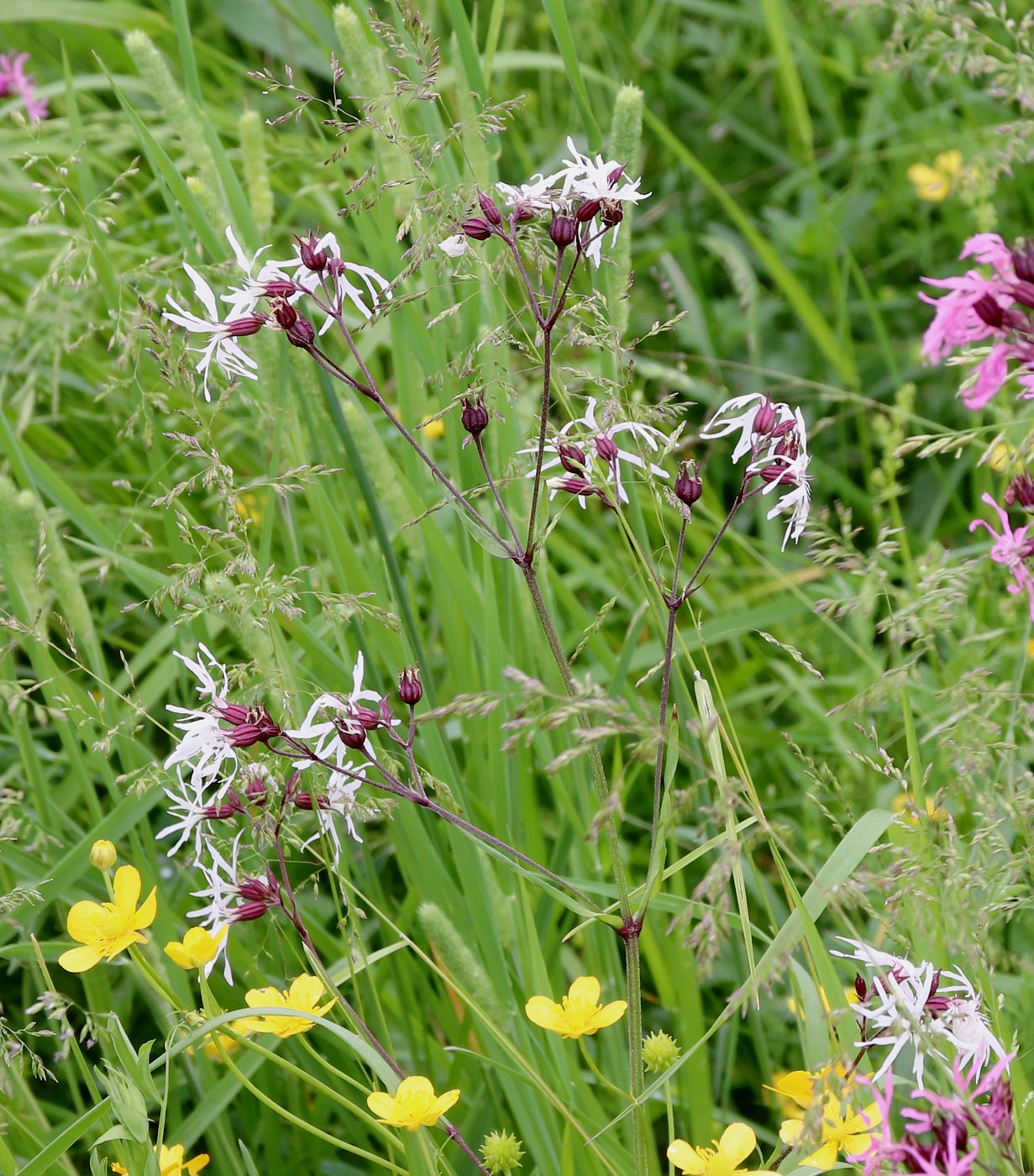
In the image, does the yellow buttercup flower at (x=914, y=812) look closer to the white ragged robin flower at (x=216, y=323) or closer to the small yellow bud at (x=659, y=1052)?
the small yellow bud at (x=659, y=1052)

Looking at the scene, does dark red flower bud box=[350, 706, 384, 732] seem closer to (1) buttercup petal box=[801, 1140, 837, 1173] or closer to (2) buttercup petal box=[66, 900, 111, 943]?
(2) buttercup petal box=[66, 900, 111, 943]

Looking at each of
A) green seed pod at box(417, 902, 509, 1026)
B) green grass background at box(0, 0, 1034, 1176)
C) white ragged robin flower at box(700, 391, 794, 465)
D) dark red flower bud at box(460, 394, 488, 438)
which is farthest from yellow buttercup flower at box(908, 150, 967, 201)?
green seed pod at box(417, 902, 509, 1026)

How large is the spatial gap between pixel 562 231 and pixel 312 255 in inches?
6.9

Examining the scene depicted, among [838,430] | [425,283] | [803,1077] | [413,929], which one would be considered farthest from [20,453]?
[838,430]

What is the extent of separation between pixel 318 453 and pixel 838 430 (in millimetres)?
1257

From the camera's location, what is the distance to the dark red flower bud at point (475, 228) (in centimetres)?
96

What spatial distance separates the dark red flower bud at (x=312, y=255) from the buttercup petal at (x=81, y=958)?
1.81ft

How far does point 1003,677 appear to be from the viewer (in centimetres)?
189

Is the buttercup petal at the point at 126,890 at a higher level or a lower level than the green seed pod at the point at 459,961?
higher

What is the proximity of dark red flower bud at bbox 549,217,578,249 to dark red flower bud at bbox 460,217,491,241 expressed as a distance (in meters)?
0.05

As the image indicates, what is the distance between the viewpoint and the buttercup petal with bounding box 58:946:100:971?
1.03 m

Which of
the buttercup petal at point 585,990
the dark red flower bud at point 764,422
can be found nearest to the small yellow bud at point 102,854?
the buttercup petal at point 585,990

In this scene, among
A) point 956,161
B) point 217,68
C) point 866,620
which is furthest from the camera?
point 956,161

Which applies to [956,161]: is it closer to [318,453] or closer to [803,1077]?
[318,453]
